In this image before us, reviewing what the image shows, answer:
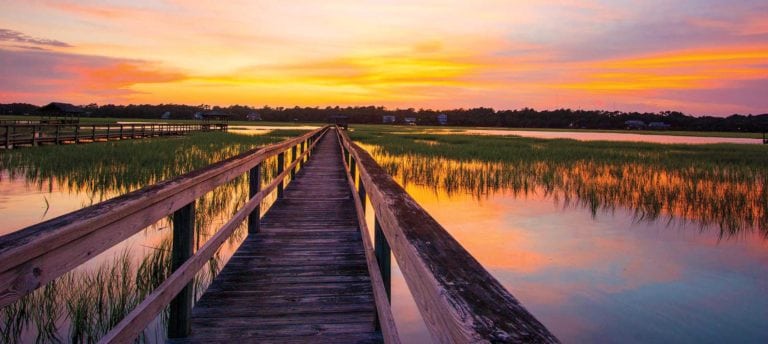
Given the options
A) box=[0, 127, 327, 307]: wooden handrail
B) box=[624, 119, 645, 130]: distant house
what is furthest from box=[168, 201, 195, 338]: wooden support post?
box=[624, 119, 645, 130]: distant house

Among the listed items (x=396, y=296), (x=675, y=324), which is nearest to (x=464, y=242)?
(x=396, y=296)

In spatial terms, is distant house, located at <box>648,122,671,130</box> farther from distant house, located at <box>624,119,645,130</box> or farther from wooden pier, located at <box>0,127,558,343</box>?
wooden pier, located at <box>0,127,558,343</box>

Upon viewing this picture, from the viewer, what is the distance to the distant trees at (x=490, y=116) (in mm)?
108688

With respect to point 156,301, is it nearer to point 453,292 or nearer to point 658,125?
point 453,292

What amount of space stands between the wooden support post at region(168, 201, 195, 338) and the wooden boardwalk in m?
0.11

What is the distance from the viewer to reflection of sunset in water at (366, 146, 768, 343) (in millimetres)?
4777

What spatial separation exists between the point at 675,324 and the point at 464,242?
11.6ft

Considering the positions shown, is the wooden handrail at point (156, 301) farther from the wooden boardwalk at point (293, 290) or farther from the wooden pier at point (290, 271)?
the wooden boardwalk at point (293, 290)

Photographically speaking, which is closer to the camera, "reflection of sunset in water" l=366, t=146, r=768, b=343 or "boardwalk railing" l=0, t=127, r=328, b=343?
"boardwalk railing" l=0, t=127, r=328, b=343

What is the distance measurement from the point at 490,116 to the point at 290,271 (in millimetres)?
146430

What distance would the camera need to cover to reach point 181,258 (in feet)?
9.29

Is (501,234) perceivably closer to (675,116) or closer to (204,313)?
(204,313)

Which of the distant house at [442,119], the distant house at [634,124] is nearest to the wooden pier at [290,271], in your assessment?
the distant house at [634,124]

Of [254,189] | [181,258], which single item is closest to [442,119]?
[254,189]
